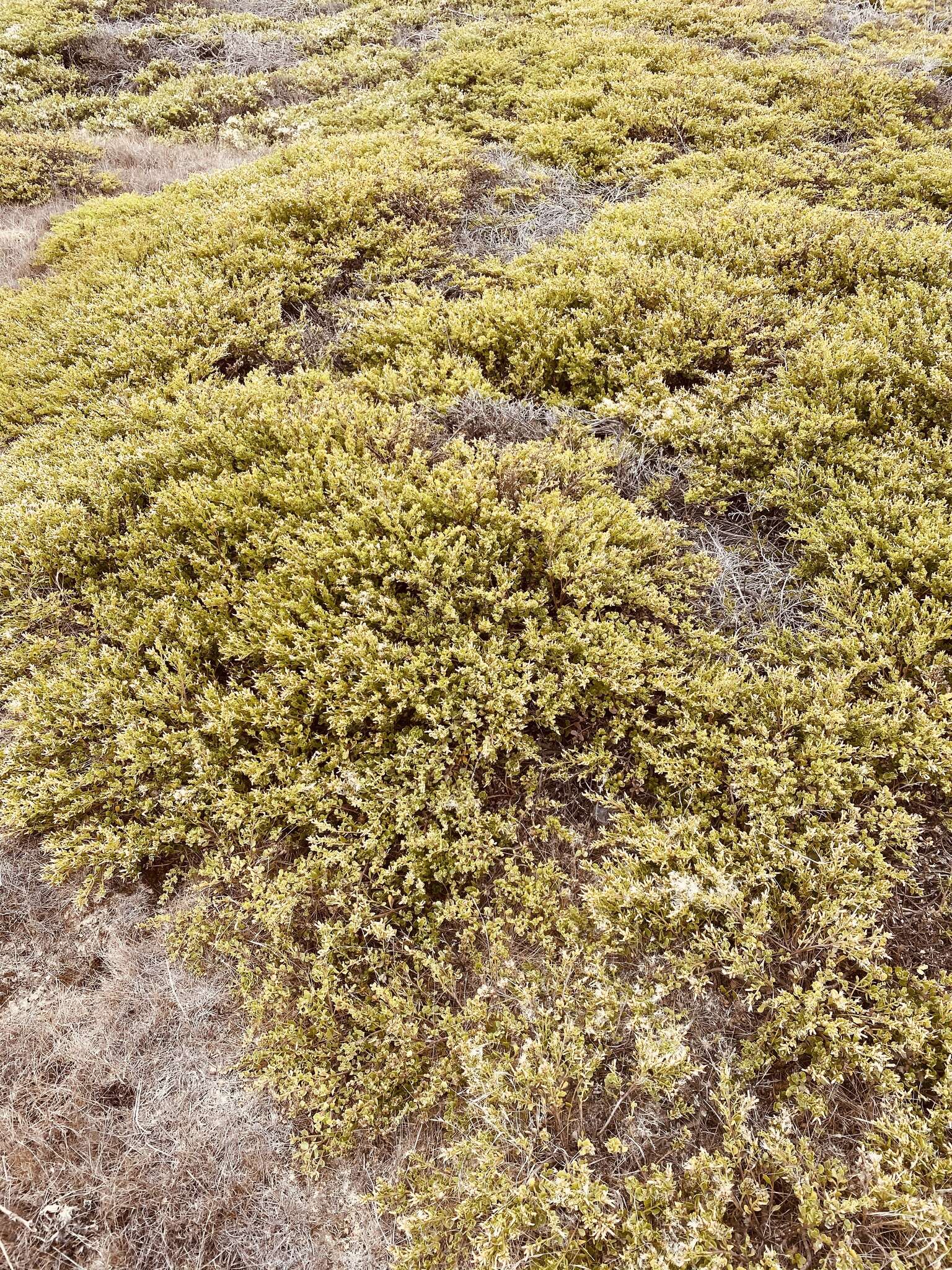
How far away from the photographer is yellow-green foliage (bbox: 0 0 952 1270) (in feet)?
Answer: 9.32

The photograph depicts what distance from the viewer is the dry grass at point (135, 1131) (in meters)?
2.89

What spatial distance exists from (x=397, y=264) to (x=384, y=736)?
17.8 feet

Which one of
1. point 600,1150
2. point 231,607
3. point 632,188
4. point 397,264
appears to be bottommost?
point 600,1150

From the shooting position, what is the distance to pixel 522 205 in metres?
7.36

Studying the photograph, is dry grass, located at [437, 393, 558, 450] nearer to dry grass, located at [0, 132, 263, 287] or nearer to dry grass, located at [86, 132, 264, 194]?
dry grass, located at [0, 132, 263, 287]

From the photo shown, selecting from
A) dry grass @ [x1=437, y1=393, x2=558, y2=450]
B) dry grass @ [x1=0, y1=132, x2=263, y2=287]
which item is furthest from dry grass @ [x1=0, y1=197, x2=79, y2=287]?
dry grass @ [x1=437, y1=393, x2=558, y2=450]

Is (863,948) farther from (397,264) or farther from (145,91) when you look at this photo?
(145,91)

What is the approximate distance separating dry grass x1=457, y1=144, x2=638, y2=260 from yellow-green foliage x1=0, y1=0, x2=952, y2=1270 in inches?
4.9

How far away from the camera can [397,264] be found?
6.64m

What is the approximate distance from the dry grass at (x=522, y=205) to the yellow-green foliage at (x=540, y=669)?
125mm

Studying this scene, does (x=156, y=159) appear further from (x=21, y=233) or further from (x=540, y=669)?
(x=540, y=669)

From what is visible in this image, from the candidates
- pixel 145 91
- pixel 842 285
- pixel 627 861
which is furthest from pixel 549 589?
pixel 145 91

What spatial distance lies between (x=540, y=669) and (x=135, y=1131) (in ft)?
10.7

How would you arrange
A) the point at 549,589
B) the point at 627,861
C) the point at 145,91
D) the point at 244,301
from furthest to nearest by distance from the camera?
the point at 145,91 < the point at 244,301 < the point at 549,589 < the point at 627,861
